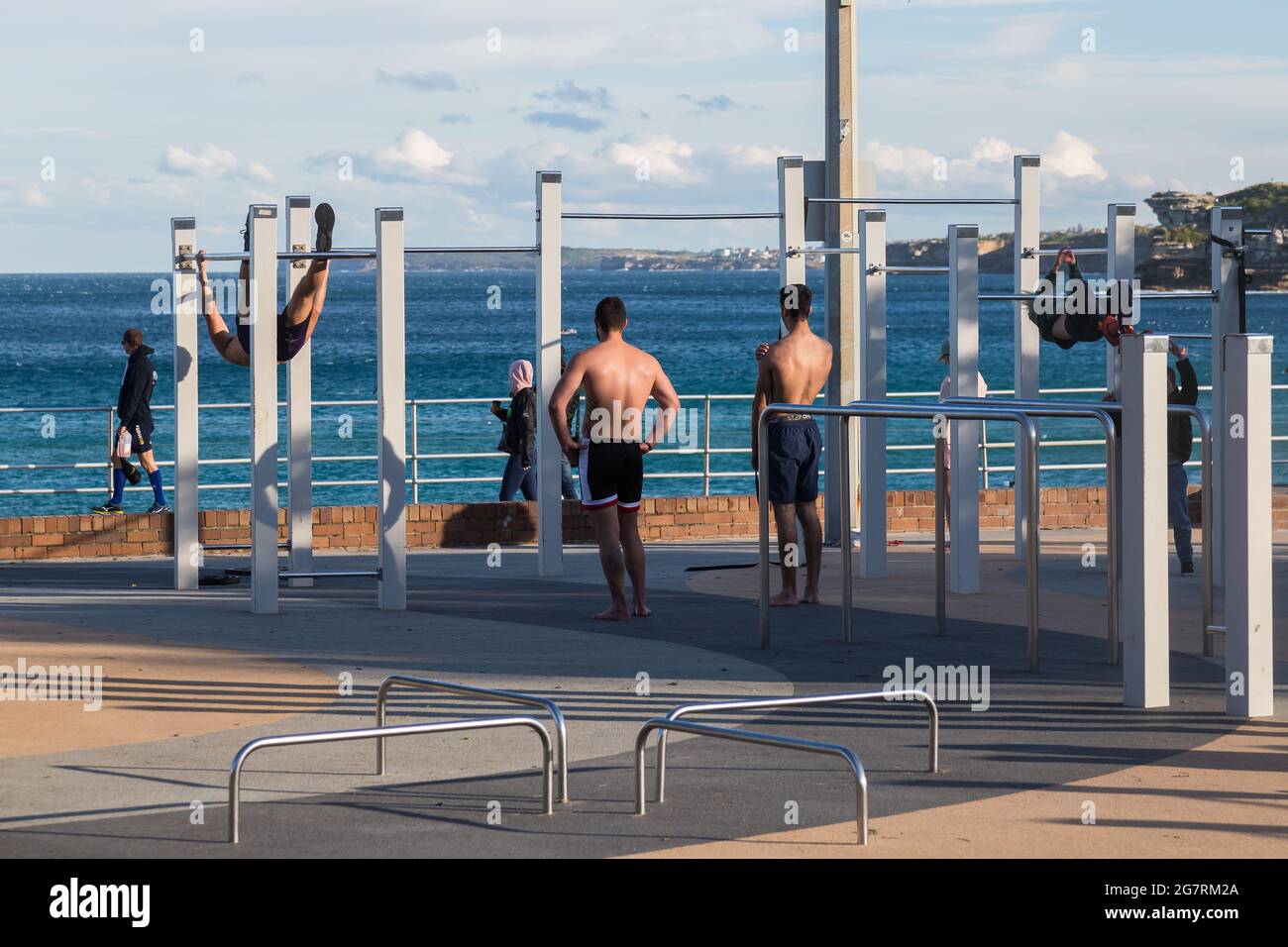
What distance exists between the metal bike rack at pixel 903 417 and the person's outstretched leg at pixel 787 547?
79cm

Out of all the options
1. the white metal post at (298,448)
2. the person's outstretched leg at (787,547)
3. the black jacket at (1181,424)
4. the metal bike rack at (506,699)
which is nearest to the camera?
the metal bike rack at (506,699)

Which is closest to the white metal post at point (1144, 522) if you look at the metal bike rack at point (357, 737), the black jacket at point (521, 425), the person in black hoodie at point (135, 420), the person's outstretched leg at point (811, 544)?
the metal bike rack at point (357, 737)

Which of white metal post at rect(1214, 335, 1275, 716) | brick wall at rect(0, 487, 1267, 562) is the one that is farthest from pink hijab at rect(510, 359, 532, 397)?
white metal post at rect(1214, 335, 1275, 716)

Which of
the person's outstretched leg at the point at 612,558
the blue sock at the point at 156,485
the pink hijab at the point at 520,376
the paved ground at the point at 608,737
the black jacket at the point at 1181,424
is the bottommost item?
the paved ground at the point at 608,737

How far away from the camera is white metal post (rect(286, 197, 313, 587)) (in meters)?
12.5

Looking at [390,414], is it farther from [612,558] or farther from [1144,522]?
[1144,522]

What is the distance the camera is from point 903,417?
9.77 m

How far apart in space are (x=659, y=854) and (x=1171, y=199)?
A: 32.9 meters

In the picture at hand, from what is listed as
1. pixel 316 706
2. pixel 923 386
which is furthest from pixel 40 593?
pixel 923 386

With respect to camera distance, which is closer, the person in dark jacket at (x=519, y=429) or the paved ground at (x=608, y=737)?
the paved ground at (x=608, y=737)

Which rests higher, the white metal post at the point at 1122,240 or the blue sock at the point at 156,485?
the white metal post at the point at 1122,240

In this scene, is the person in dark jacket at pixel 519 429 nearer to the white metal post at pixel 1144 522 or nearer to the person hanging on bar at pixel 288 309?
the person hanging on bar at pixel 288 309

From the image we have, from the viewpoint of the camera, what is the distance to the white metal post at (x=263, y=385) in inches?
452
